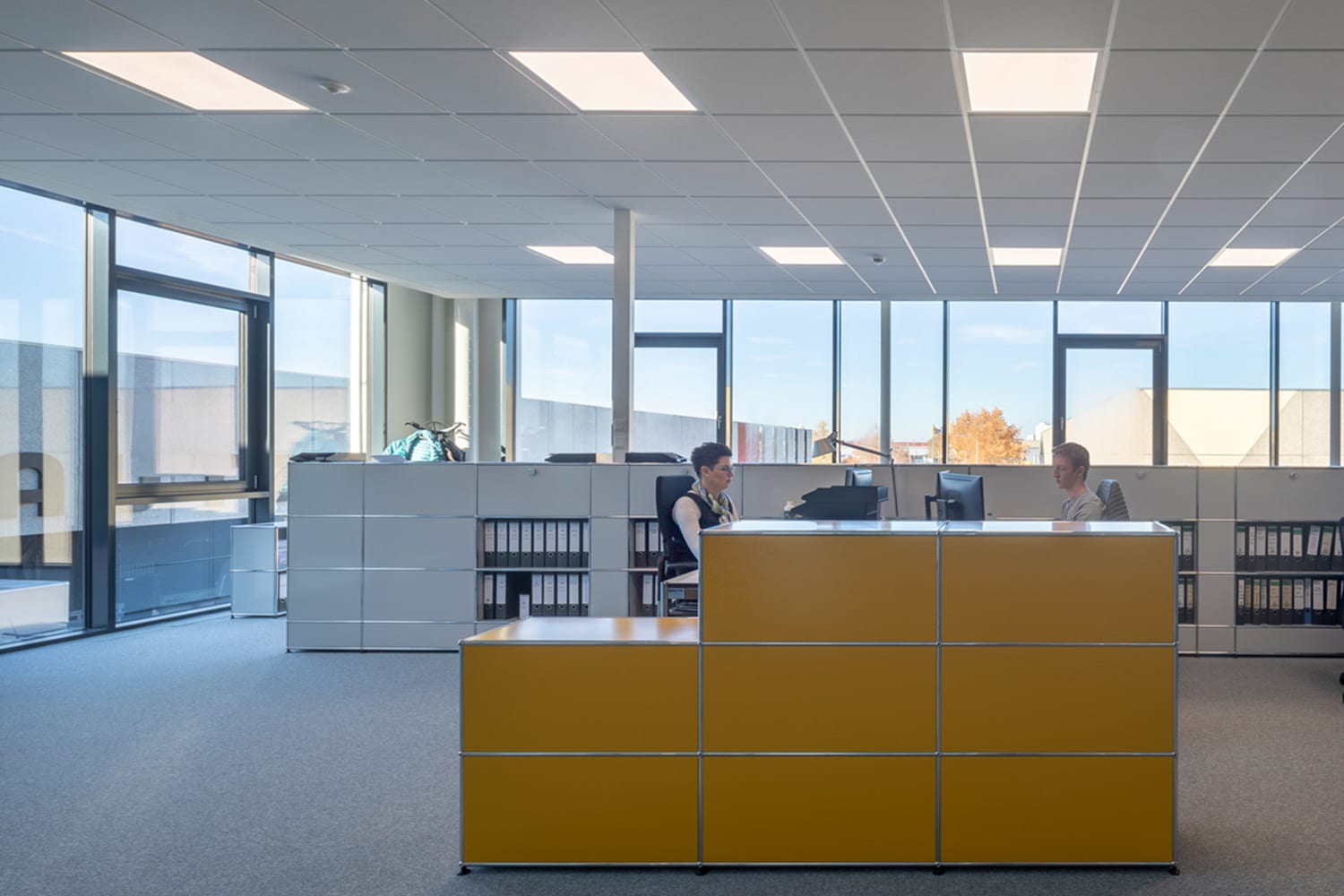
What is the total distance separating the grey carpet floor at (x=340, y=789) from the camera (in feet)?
10.4

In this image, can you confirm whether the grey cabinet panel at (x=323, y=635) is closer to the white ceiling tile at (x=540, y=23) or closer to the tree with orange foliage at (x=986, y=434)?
the white ceiling tile at (x=540, y=23)

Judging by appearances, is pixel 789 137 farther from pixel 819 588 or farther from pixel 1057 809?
pixel 1057 809

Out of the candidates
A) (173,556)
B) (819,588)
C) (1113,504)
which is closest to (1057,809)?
(819,588)

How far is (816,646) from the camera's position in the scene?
10.8 ft

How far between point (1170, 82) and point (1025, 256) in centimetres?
414

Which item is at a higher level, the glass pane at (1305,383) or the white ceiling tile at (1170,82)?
the white ceiling tile at (1170,82)

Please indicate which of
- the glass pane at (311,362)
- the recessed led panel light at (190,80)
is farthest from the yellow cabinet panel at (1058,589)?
the glass pane at (311,362)

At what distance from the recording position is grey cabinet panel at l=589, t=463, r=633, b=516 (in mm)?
6750

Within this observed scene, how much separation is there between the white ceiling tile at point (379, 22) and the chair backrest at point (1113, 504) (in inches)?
138

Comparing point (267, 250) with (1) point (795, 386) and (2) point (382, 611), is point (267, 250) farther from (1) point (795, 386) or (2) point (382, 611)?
(1) point (795, 386)

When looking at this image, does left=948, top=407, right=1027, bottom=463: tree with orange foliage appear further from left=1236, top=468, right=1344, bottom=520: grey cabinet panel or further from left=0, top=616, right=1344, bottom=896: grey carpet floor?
left=0, top=616, right=1344, bottom=896: grey carpet floor

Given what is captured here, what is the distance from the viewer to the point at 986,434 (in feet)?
36.3

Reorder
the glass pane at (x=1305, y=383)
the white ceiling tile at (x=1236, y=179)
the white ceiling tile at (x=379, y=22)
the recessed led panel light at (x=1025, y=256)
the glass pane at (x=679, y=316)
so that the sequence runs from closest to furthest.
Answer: the white ceiling tile at (x=379, y=22) < the white ceiling tile at (x=1236, y=179) < the recessed led panel light at (x=1025, y=256) < the glass pane at (x=1305, y=383) < the glass pane at (x=679, y=316)

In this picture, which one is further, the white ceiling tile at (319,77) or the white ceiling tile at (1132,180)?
the white ceiling tile at (1132,180)
